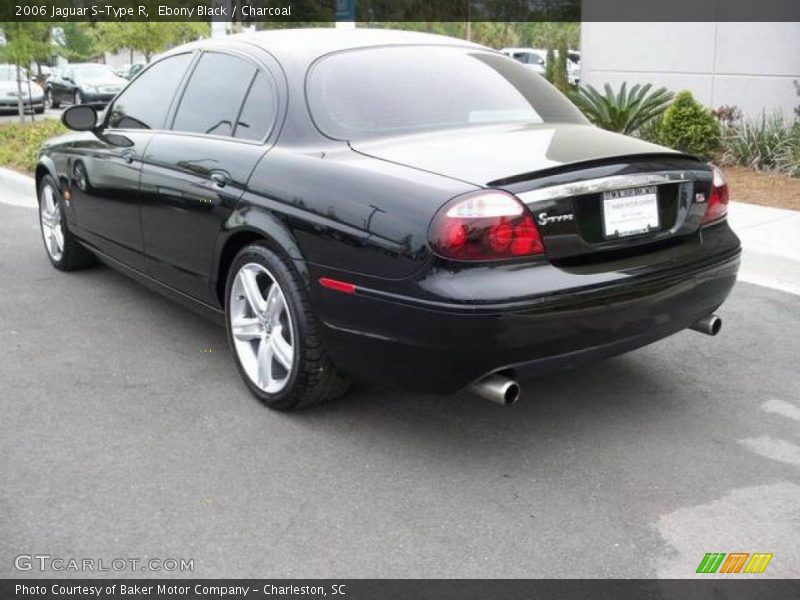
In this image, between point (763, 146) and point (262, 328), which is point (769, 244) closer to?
point (763, 146)

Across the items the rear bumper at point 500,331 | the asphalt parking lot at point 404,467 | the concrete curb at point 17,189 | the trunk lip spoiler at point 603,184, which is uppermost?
the trunk lip spoiler at point 603,184

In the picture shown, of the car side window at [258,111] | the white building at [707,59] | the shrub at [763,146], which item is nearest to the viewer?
the car side window at [258,111]

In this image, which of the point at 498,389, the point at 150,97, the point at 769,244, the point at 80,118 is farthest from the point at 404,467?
the point at 769,244

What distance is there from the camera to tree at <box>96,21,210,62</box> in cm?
2484

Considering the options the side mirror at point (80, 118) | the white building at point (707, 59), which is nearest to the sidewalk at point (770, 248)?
the white building at point (707, 59)

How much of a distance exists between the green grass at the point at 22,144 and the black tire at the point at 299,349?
8483mm

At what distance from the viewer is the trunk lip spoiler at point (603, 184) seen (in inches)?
127

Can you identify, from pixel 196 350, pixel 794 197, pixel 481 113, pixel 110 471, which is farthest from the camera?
pixel 794 197

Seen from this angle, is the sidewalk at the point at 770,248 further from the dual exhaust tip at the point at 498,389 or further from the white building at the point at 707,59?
the white building at the point at 707,59

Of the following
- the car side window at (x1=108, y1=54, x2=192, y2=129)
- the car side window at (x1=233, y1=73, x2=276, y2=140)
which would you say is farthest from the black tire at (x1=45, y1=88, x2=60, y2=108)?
the car side window at (x1=233, y1=73, x2=276, y2=140)

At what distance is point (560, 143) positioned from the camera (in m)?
3.68

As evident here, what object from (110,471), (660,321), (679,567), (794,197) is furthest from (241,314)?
(794,197)

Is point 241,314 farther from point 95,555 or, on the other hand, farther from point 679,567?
point 679,567

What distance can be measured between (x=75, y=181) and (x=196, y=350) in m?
1.63
